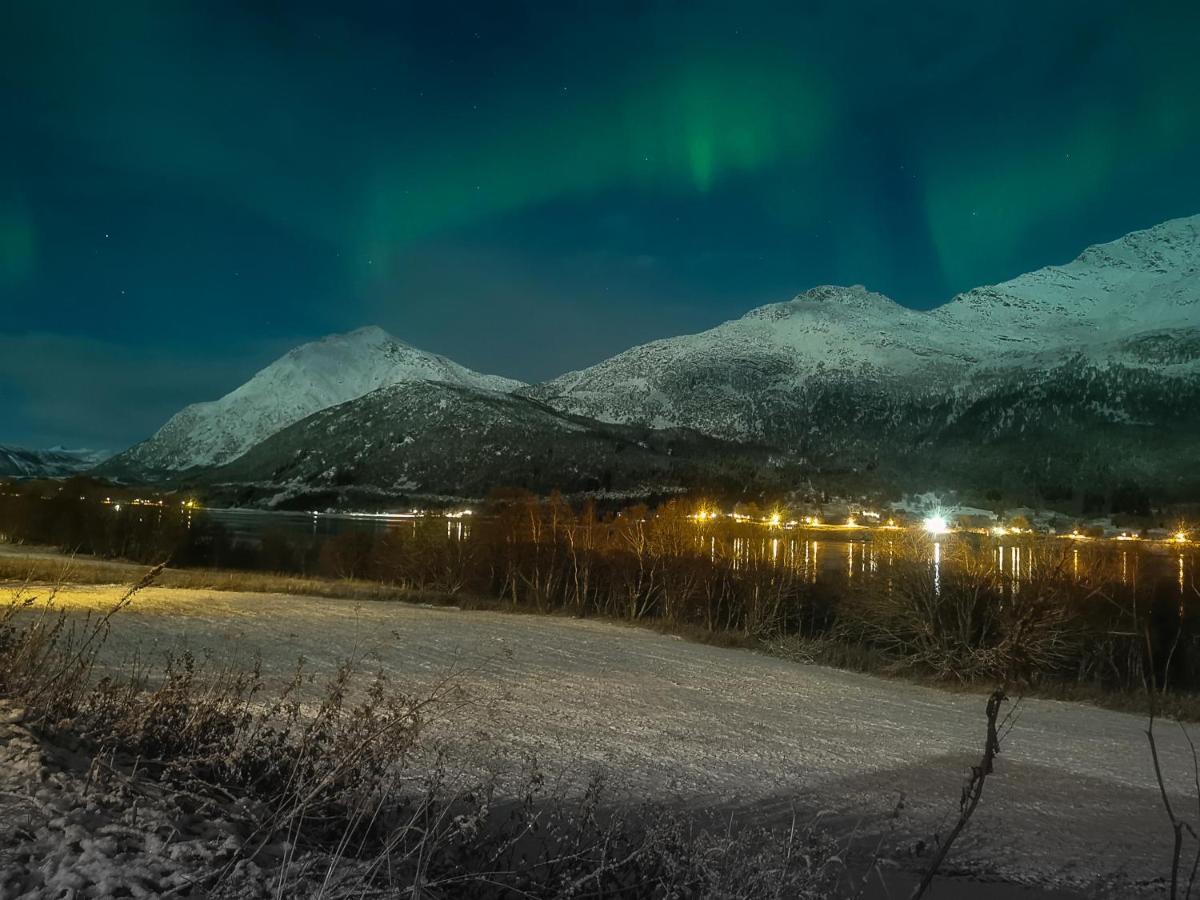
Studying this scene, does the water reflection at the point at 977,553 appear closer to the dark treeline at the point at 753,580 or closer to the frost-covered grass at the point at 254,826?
the dark treeline at the point at 753,580

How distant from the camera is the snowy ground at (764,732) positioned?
322 inches

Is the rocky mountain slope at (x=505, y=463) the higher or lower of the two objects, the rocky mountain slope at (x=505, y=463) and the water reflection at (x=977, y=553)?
the higher

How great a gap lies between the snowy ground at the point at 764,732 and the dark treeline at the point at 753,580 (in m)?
1.66

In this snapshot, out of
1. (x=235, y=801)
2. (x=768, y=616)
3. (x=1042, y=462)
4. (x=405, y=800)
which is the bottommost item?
(x=768, y=616)

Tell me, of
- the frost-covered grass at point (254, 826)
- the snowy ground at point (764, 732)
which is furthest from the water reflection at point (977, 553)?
the frost-covered grass at point (254, 826)

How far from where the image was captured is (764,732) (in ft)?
39.0

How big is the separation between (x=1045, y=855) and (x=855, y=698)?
9180 millimetres

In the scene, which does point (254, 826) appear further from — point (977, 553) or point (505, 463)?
point (505, 463)

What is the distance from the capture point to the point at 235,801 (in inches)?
163

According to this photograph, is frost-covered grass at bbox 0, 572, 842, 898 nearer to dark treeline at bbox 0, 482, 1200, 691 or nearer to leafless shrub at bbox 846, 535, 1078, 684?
dark treeline at bbox 0, 482, 1200, 691

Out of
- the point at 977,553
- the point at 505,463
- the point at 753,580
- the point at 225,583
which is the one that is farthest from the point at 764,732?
the point at 505,463

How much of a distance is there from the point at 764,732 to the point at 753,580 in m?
25.7

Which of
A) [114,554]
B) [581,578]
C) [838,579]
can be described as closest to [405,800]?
[581,578]

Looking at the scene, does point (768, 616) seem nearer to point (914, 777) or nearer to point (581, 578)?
point (581, 578)
